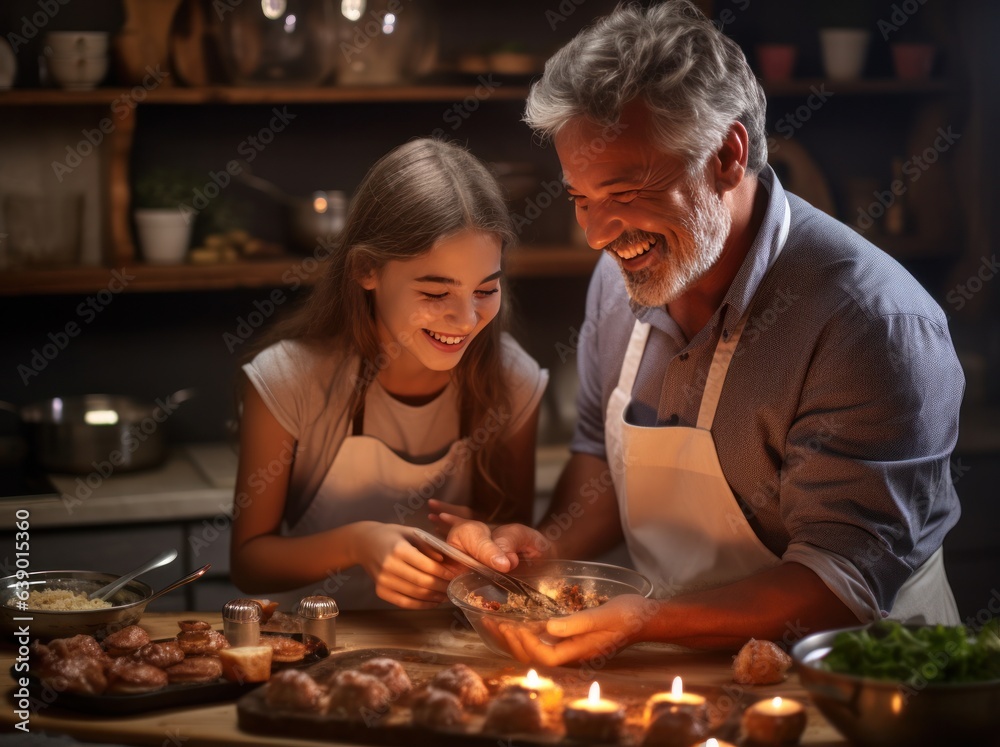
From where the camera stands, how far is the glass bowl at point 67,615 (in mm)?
1552

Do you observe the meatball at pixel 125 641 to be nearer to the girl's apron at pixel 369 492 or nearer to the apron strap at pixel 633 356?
the girl's apron at pixel 369 492

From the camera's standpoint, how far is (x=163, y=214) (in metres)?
3.06

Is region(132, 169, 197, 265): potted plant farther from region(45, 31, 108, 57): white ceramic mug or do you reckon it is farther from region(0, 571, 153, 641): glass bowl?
region(0, 571, 153, 641): glass bowl

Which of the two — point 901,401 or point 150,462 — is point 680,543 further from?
point 150,462

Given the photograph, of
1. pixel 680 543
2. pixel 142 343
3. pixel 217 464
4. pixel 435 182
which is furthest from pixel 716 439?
pixel 142 343

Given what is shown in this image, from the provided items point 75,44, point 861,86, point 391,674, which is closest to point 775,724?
point 391,674

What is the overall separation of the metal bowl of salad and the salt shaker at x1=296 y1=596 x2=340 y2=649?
680 mm

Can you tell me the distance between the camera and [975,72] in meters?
3.46

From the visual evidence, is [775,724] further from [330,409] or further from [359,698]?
[330,409]

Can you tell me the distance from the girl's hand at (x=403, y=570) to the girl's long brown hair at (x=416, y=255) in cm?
37

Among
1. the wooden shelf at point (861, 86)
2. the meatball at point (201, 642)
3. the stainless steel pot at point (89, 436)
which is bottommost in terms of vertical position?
the meatball at point (201, 642)

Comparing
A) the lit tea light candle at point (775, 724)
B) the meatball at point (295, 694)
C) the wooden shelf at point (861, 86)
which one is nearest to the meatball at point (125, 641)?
the meatball at point (295, 694)

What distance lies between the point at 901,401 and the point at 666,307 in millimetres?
497

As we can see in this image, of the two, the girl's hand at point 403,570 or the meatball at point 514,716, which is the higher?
the girl's hand at point 403,570
